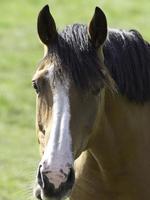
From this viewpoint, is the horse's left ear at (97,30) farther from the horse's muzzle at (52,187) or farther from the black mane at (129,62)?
the horse's muzzle at (52,187)

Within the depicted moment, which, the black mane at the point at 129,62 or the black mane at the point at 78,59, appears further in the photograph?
the black mane at the point at 129,62

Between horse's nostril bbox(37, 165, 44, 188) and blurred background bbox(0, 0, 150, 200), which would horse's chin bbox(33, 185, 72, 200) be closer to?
horse's nostril bbox(37, 165, 44, 188)

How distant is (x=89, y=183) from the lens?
5.81 m

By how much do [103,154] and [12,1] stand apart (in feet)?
48.5

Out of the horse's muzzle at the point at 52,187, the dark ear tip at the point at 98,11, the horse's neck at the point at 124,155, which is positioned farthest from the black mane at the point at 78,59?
the horse's muzzle at the point at 52,187

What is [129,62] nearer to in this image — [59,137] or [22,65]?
[59,137]

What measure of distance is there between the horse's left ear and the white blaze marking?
31 centimetres

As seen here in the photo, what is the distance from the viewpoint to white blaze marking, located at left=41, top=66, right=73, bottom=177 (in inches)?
199

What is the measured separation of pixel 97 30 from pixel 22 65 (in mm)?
10182

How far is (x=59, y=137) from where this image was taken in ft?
16.9

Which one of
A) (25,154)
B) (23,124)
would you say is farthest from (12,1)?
(25,154)

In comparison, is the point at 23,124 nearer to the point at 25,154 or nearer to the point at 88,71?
the point at 25,154

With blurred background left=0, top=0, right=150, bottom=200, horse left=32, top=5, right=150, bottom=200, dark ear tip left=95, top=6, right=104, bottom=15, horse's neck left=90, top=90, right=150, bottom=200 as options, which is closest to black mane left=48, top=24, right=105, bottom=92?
horse left=32, top=5, right=150, bottom=200

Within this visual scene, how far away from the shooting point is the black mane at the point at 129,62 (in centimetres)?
574
